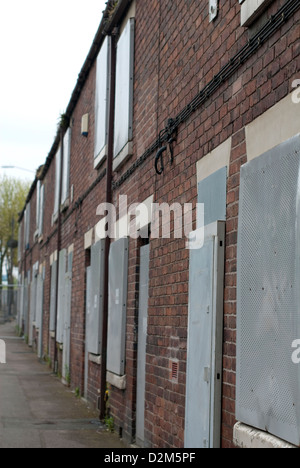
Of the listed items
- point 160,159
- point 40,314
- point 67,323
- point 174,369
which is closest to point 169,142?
point 160,159

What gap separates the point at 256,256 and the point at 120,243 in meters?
5.05

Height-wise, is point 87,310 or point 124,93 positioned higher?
point 124,93

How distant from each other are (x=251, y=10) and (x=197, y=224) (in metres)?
1.88

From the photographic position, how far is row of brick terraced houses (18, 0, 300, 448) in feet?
14.7

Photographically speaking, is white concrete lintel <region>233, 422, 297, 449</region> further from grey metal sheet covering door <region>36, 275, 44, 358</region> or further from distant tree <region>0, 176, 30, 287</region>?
distant tree <region>0, 176, 30, 287</region>

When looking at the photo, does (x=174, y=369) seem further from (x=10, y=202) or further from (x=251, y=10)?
(x=10, y=202)

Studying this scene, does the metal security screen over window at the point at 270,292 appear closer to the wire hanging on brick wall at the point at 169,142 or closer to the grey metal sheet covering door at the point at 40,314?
the wire hanging on brick wall at the point at 169,142

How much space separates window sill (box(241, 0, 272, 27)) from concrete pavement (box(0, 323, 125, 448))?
5252 mm

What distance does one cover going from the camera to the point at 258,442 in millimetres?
4527

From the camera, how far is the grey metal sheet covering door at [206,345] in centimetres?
556

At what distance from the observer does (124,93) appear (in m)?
9.98

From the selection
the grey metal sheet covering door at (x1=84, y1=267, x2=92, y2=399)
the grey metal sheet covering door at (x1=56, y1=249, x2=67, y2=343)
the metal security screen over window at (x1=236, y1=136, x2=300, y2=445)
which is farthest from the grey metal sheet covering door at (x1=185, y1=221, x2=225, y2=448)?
the grey metal sheet covering door at (x1=56, y1=249, x2=67, y2=343)

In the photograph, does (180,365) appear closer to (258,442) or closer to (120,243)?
(258,442)
